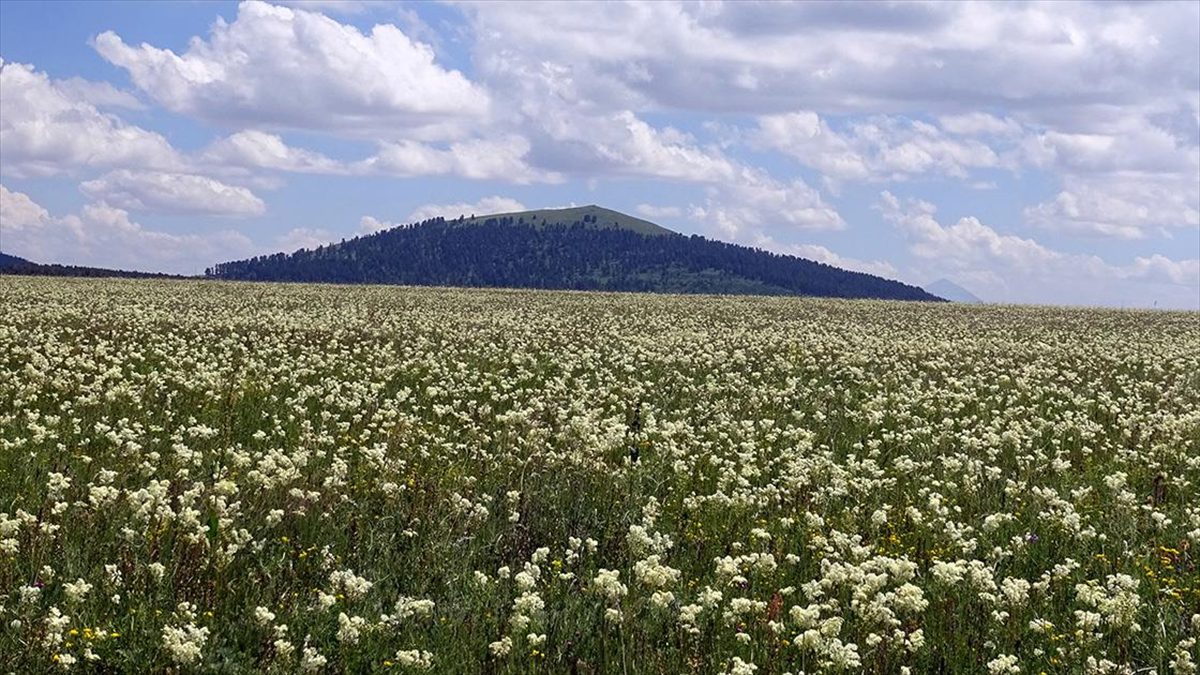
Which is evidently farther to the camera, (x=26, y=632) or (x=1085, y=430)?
(x=1085, y=430)

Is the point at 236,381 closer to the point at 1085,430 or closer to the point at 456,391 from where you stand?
the point at 456,391

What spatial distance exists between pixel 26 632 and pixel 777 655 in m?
4.71

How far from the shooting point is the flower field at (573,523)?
6578 millimetres

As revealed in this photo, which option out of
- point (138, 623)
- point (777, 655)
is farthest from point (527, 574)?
point (138, 623)

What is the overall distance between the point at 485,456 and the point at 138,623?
5.64m

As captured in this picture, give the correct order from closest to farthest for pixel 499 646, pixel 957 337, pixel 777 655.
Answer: pixel 499 646 < pixel 777 655 < pixel 957 337

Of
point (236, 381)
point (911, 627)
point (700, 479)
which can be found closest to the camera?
point (911, 627)

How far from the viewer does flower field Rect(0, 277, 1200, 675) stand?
259 inches

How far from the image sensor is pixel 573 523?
9.75 metres

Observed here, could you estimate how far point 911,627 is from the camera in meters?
7.23

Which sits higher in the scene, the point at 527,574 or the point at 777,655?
the point at 527,574

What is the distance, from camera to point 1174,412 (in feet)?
59.1

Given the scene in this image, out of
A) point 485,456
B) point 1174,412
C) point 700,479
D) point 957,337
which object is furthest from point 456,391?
point 957,337

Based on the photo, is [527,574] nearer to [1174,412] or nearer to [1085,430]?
[1085,430]
